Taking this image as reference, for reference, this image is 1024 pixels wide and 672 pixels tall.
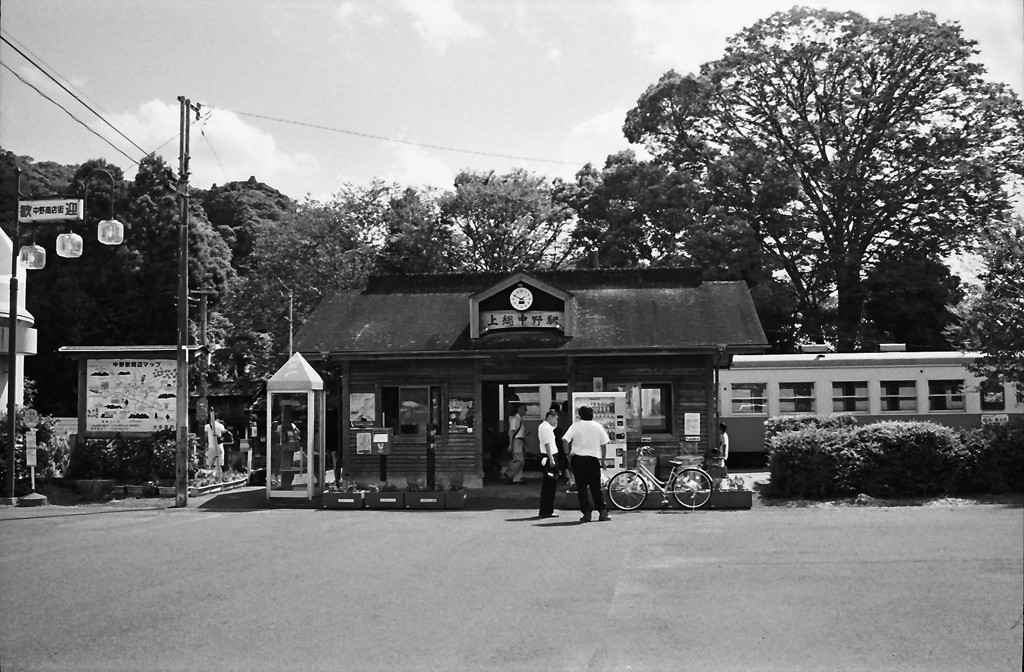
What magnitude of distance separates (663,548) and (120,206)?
135 feet

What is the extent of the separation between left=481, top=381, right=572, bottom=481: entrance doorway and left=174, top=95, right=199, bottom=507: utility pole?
6284mm

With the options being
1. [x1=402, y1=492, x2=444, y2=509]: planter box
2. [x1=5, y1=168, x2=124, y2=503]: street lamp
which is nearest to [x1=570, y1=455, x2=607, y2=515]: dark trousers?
[x1=402, y1=492, x2=444, y2=509]: planter box

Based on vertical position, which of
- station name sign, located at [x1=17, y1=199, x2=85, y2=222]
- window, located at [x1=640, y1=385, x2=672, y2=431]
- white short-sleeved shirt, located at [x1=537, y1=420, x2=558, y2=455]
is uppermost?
station name sign, located at [x1=17, y1=199, x2=85, y2=222]

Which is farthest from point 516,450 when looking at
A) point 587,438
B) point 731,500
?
point 587,438

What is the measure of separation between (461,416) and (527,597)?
38.7 feet

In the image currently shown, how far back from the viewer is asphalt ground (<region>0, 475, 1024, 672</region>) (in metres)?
7.21

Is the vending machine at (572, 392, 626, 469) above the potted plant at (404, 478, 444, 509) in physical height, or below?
above

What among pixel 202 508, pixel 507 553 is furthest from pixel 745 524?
pixel 202 508

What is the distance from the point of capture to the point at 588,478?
48.9ft

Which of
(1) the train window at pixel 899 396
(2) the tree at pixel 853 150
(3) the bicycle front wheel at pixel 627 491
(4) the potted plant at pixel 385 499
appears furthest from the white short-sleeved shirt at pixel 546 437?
(2) the tree at pixel 853 150

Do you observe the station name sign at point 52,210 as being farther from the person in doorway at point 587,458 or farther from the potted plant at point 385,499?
the person in doorway at point 587,458

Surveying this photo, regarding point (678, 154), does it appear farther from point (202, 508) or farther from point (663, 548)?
point (663, 548)

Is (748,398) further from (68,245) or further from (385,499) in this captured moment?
(68,245)

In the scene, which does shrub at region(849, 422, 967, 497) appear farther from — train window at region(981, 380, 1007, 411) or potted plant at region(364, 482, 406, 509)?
train window at region(981, 380, 1007, 411)
